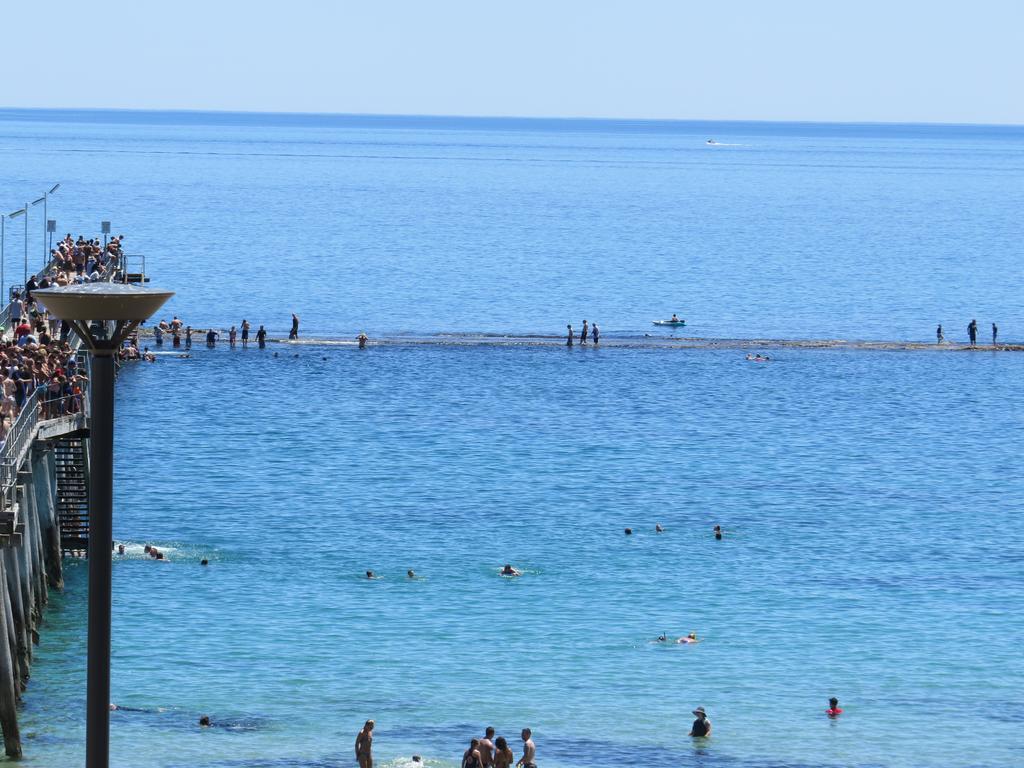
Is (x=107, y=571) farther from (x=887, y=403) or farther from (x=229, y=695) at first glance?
(x=887, y=403)

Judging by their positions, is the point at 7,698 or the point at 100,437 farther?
the point at 7,698

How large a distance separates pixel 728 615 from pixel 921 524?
45.7 feet

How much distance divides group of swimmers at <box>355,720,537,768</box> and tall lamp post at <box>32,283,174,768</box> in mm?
15684

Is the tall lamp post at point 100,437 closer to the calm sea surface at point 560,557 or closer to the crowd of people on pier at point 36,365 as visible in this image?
the crowd of people on pier at point 36,365

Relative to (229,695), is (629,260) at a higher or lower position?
higher

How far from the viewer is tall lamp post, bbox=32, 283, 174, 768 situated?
15281 millimetres

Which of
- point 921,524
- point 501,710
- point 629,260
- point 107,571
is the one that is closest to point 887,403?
point 921,524

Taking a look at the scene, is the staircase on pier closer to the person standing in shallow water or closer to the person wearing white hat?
the person wearing white hat

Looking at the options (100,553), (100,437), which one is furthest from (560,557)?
(100,553)

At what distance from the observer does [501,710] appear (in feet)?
124

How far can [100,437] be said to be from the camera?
15812 mm

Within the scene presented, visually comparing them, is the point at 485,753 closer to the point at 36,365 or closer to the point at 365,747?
the point at 365,747

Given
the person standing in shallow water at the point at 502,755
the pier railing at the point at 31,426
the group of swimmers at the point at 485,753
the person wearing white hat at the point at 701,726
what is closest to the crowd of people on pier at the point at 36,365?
the pier railing at the point at 31,426

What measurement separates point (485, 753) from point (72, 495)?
19531 mm
